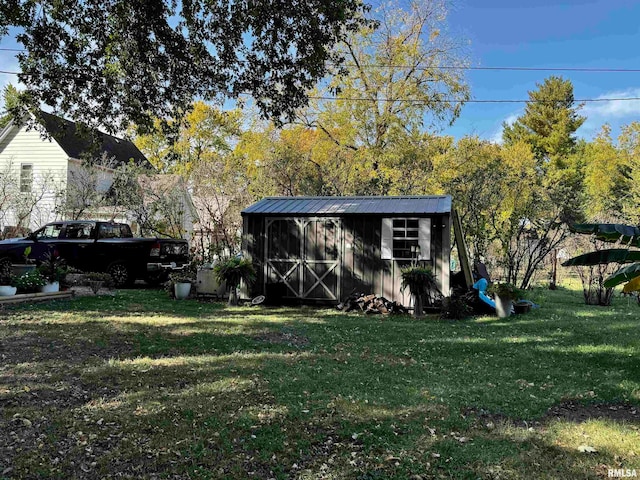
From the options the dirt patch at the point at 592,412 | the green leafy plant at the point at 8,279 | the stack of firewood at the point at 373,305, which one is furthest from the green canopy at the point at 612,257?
the green leafy plant at the point at 8,279

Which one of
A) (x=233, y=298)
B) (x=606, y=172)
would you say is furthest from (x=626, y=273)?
(x=606, y=172)

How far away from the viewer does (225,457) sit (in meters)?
2.89

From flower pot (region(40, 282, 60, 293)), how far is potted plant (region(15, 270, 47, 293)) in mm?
70

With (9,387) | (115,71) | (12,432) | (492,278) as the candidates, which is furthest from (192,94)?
(492,278)

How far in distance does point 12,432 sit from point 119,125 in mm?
6113

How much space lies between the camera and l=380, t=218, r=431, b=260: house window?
9703mm

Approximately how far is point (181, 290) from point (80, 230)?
391 centimetres

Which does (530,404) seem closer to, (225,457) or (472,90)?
(225,457)

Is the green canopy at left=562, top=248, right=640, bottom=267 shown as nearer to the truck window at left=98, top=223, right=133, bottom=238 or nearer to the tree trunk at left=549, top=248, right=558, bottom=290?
the tree trunk at left=549, top=248, right=558, bottom=290

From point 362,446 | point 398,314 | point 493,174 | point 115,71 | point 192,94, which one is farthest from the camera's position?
point 493,174

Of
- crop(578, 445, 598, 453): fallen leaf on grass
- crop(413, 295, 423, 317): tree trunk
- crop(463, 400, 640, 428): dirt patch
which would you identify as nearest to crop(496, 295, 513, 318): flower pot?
crop(413, 295, 423, 317): tree trunk

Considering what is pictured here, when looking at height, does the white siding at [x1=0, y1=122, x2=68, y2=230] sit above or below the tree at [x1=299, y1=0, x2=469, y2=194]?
below

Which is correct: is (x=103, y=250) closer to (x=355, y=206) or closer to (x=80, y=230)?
(x=80, y=230)

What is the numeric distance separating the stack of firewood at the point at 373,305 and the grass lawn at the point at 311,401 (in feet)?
6.92
